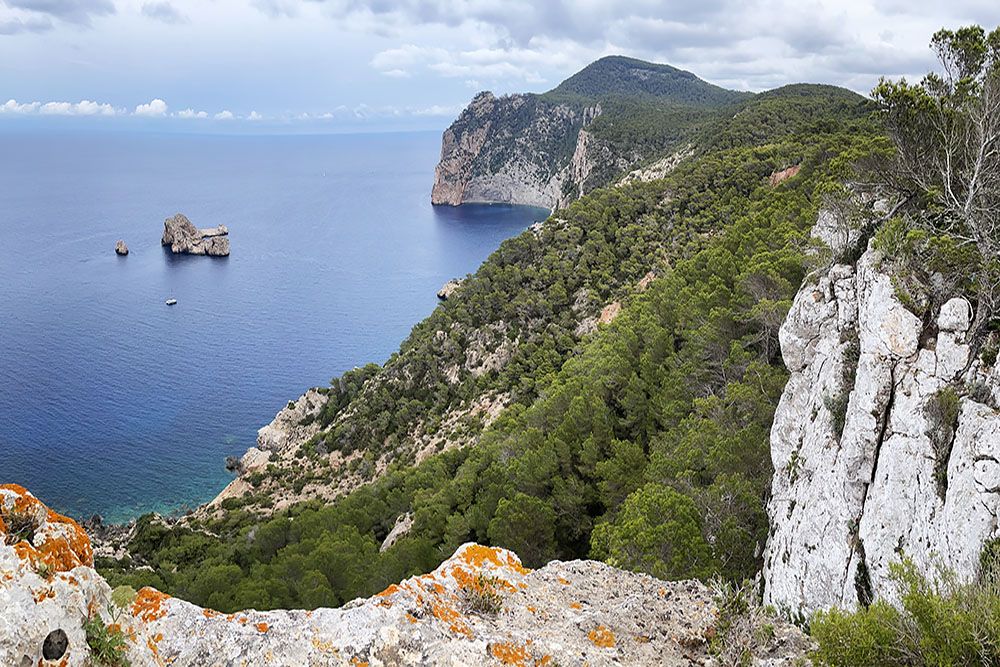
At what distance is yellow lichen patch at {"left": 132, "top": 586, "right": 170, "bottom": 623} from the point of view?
540cm

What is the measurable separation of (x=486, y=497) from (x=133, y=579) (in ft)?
48.4

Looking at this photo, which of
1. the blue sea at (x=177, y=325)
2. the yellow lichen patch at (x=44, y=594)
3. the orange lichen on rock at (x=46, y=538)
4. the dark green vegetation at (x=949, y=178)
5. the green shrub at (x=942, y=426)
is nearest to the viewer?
the yellow lichen patch at (x=44, y=594)

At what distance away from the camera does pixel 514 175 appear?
17400 cm

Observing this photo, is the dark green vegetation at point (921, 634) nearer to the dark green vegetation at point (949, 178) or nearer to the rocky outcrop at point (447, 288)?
the dark green vegetation at point (949, 178)

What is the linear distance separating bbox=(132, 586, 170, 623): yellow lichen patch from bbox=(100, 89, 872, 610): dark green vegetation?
10027 millimetres

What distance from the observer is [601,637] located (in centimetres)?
659

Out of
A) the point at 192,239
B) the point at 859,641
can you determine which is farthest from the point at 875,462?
the point at 192,239

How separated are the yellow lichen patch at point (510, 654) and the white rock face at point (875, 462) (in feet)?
22.0

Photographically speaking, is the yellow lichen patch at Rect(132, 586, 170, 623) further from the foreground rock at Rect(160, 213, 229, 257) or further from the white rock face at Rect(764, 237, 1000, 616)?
the foreground rock at Rect(160, 213, 229, 257)

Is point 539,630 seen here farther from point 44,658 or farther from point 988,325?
point 988,325

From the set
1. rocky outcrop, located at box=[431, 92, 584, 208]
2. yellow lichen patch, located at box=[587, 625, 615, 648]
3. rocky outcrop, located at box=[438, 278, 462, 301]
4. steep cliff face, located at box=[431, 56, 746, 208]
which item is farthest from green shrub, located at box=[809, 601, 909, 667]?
rocky outcrop, located at box=[431, 92, 584, 208]

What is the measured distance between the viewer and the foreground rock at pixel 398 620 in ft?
13.2

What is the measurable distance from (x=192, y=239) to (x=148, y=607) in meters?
124

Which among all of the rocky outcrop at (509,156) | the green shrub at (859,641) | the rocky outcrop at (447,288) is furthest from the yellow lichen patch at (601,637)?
the rocky outcrop at (509,156)
